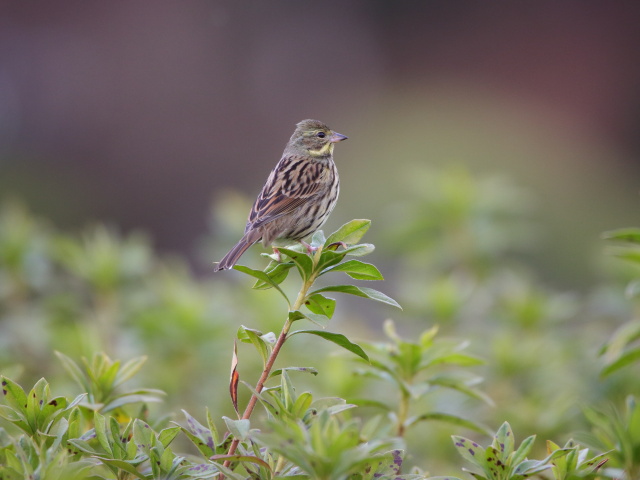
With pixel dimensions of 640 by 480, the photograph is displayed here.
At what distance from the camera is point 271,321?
4.49 m

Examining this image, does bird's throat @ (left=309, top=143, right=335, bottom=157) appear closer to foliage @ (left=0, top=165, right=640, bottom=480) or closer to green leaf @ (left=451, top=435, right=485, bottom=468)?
foliage @ (left=0, top=165, right=640, bottom=480)

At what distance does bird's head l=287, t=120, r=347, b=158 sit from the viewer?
486 centimetres

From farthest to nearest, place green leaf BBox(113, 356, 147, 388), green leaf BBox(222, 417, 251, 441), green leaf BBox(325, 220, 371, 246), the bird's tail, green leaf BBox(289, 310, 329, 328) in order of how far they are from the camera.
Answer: the bird's tail
green leaf BBox(113, 356, 147, 388)
green leaf BBox(325, 220, 371, 246)
green leaf BBox(289, 310, 329, 328)
green leaf BBox(222, 417, 251, 441)

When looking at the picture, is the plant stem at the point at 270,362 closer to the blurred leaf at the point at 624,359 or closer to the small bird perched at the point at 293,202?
the blurred leaf at the point at 624,359

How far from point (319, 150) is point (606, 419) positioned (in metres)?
2.66

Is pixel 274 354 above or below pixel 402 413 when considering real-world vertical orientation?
above

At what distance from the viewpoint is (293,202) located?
4.31 meters

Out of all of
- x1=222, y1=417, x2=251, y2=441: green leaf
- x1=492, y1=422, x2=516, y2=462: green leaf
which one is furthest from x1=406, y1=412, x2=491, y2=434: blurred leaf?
x1=222, y1=417, x2=251, y2=441: green leaf

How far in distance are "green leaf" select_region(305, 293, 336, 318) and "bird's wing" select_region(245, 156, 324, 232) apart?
1.85m

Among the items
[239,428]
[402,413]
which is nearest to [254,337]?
[239,428]

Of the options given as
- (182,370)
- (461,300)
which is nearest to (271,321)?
(182,370)

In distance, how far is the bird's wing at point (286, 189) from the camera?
424 cm

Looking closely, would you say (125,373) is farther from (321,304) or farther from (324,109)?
(324,109)

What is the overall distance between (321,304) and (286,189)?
6.91 feet
